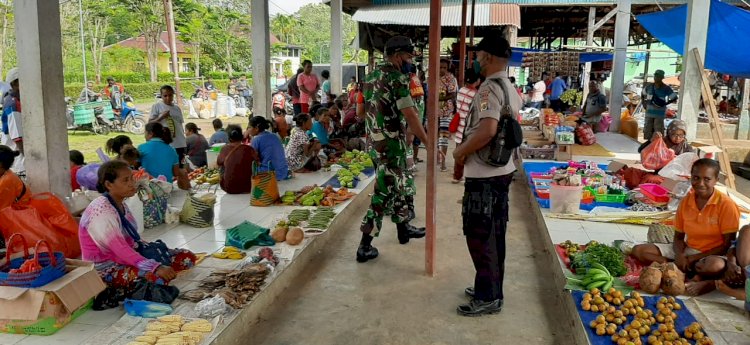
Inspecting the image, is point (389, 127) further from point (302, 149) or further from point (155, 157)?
point (302, 149)

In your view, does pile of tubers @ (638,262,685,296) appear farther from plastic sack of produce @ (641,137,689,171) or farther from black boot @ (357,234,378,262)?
plastic sack of produce @ (641,137,689,171)

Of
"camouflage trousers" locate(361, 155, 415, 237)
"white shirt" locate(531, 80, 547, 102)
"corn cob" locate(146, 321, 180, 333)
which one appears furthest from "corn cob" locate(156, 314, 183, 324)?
"white shirt" locate(531, 80, 547, 102)

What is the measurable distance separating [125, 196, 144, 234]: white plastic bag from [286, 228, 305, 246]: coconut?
145 cm

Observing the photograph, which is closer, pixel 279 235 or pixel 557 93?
pixel 279 235

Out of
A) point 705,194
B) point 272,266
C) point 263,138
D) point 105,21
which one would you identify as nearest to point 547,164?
point 263,138

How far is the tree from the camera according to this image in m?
26.1

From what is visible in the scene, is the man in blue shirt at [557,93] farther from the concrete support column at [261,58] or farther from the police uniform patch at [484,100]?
the police uniform patch at [484,100]

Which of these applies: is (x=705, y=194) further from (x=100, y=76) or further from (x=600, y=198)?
(x=100, y=76)

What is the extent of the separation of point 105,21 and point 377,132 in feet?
89.7

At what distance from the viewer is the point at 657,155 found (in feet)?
22.0

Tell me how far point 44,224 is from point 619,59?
12190 millimetres

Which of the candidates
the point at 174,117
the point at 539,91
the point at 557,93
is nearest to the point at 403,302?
the point at 174,117

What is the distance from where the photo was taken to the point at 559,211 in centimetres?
609

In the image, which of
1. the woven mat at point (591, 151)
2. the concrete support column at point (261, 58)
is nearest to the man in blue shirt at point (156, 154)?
Result: the concrete support column at point (261, 58)
